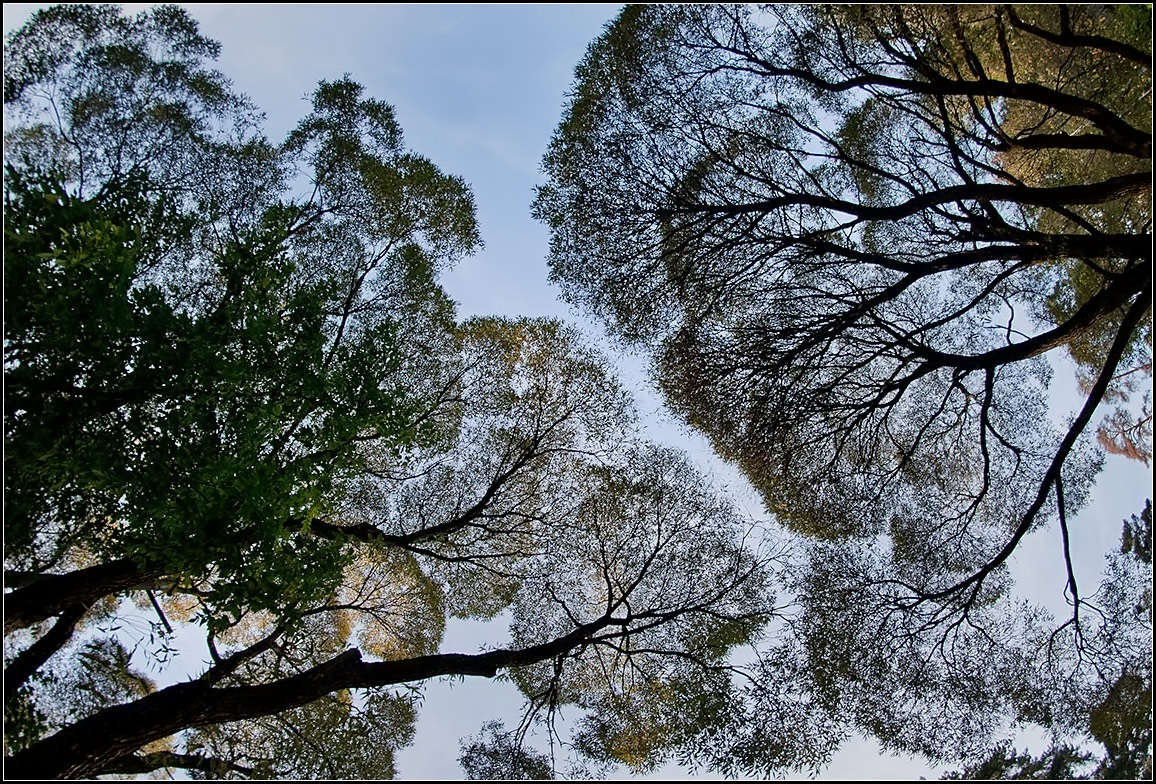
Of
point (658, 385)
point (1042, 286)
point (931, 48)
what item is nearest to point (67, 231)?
point (658, 385)

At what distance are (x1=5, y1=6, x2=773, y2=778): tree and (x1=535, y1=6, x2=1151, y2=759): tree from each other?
1787 millimetres

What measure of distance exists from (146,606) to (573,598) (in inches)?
338

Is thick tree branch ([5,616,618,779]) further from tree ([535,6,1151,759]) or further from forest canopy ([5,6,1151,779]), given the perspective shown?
tree ([535,6,1151,759])

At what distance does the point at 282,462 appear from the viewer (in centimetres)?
802

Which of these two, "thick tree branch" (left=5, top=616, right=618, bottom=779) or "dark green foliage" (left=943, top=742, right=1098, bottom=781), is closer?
"thick tree branch" (left=5, top=616, right=618, bottom=779)

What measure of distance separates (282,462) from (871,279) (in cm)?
1020

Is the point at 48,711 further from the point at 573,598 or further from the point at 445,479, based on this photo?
the point at 573,598

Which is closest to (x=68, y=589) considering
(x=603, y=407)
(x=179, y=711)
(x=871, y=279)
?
(x=179, y=711)

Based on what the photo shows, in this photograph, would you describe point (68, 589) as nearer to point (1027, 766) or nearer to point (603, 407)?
point (603, 407)

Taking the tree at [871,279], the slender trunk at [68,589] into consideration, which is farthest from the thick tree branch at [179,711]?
the tree at [871,279]

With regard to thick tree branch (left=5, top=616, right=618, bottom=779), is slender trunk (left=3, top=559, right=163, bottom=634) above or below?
above

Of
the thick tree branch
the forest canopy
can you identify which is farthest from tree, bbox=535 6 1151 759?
the thick tree branch

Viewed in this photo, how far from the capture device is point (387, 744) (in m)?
12.6

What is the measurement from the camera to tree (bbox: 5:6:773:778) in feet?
22.3
